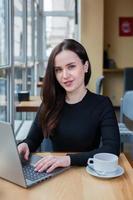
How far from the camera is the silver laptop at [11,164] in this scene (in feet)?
3.18

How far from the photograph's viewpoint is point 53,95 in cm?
154

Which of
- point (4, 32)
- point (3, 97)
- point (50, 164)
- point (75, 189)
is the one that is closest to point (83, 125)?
point (50, 164)

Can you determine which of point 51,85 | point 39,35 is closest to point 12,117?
point 51,85

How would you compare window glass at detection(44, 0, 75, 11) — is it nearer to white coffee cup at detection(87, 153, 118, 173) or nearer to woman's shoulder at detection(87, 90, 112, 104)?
woman's shoulder at detection(87, 90, 112, 104)

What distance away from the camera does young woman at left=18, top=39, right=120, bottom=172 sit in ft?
4.71

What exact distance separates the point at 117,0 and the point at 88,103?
5559mm

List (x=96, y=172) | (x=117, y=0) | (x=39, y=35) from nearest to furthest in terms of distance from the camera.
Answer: (x=96, y=172)
(x=117, y=0)
(x=39, y=35)

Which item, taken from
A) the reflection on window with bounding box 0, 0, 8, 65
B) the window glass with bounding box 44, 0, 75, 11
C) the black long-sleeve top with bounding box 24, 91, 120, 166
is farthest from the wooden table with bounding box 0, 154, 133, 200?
the window glass with bounding box 44, 0, 75, 11

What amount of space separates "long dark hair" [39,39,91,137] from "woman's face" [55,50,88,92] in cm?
3

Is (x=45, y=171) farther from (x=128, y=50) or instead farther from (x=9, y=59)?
(x=128, y=50)

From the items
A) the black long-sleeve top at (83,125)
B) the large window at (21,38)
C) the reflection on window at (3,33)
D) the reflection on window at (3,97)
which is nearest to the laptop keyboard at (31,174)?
the black long-sleeve top at (83,125)

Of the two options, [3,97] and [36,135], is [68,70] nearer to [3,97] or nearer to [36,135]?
[36,135]

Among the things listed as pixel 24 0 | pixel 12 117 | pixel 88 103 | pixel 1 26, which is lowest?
pixel 12 117

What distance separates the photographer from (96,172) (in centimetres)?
112
